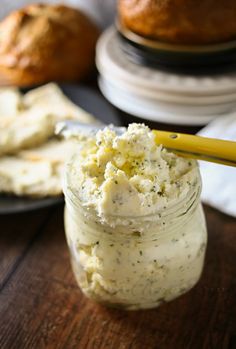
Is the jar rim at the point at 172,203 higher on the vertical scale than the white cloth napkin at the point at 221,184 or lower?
higher

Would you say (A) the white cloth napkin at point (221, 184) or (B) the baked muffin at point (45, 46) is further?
(B) the baked muffin at point (45, 46)

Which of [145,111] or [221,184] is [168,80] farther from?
[221,184]

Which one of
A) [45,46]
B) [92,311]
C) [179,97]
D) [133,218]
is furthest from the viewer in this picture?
[45,46]

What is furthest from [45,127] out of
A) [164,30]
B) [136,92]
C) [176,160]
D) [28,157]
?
[176,160]

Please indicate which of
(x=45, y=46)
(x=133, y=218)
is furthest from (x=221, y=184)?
(x=45, y=46)

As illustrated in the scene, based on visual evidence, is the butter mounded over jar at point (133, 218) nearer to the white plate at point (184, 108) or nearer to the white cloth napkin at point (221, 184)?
the white cloth napkin at point (221, 184)

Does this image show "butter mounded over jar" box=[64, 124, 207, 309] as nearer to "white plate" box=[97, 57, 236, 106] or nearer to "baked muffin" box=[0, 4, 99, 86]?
"white plate" box=[97, 57, 236, 106]

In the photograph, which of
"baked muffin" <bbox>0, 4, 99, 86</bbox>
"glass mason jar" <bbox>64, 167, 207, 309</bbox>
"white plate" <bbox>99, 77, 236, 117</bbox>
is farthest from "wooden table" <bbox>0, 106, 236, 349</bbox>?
"baked muffin" <bbox>0, 4, 99, 86</bbox>

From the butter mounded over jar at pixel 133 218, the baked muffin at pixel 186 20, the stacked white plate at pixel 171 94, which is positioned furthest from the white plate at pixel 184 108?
→ the butter mounded over jar at pixel 133 218
